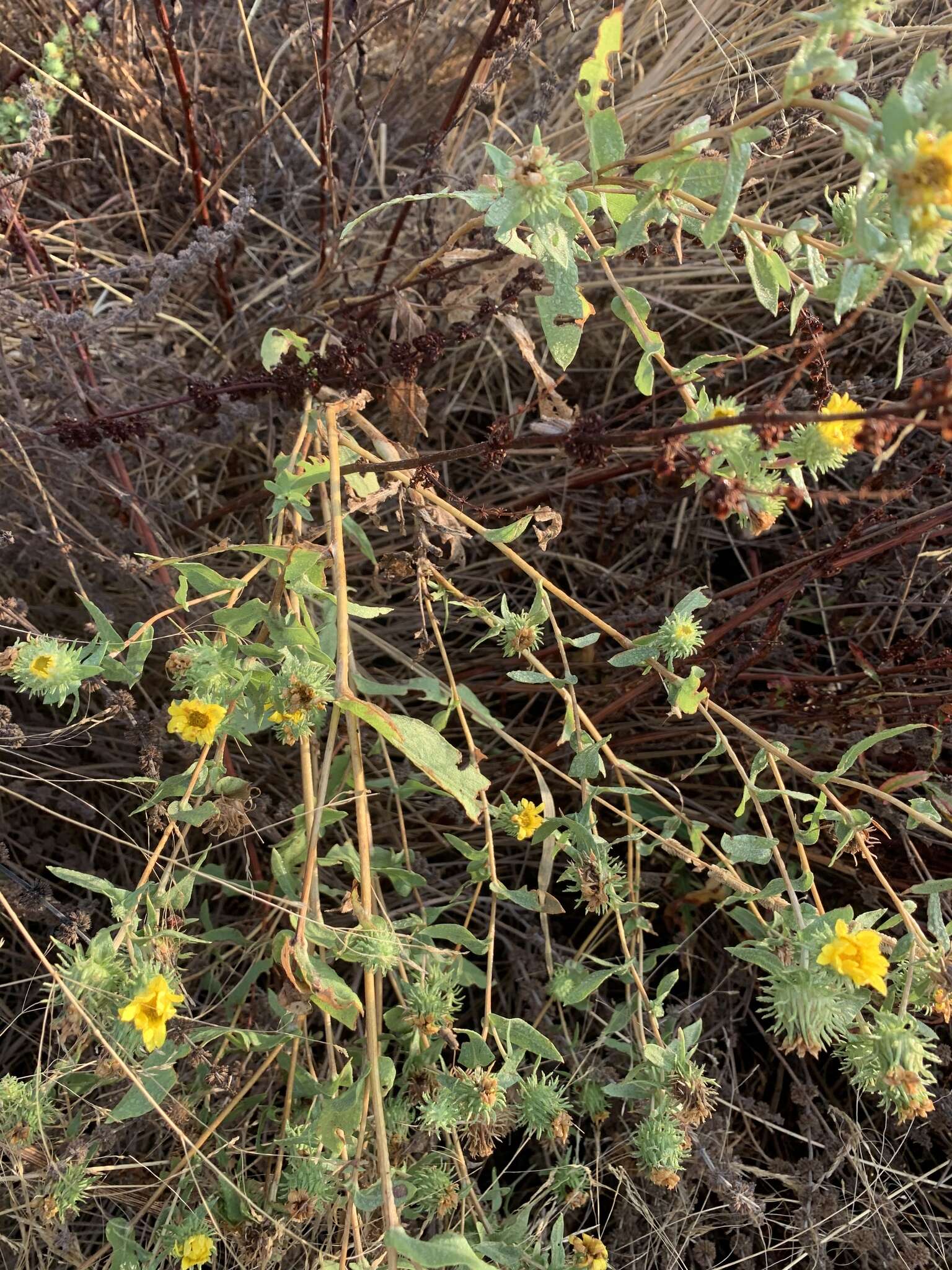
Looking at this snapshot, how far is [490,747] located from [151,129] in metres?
1.50

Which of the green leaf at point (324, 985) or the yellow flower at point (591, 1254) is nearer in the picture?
A: the green leaf at point (324, 985)

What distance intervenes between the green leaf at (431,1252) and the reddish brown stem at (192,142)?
5.18 ft

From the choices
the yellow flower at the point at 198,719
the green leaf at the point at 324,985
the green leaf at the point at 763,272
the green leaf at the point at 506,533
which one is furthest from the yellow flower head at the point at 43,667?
the green leaf at the point at 763,272

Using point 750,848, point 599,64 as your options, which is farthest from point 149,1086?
point 599,64

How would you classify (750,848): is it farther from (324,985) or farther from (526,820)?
(324,985)

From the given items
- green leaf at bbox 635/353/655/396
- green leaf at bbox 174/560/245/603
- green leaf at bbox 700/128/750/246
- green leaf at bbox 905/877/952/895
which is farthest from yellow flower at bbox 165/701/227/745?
green leaf at bbox 905/877/952/895

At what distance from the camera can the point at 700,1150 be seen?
4.12ft

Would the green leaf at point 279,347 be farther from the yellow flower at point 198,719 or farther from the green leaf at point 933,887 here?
the green leaf at point 933,887

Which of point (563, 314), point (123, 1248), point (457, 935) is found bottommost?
point (123, 1248)

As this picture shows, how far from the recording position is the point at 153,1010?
91 centimetres

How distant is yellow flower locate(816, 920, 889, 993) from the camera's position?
851 millimetres

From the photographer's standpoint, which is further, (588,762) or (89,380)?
(89,380)

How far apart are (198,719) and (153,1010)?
0.29 metres

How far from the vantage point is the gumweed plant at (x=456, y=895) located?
34.0 inches
